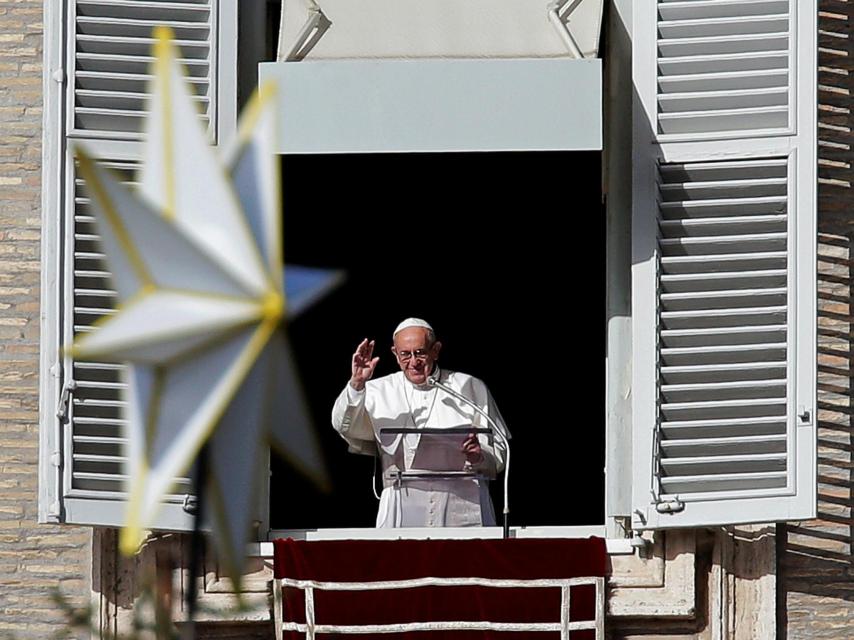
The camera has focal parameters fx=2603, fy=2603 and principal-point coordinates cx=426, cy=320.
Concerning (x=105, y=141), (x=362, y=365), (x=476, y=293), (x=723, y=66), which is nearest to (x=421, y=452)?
(x=362, y=365)

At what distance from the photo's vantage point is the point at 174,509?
7898 mm

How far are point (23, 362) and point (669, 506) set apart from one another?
2134mm

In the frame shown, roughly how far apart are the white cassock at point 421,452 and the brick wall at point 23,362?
1.00 metres


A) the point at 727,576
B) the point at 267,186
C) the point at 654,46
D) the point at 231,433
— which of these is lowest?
the point at 727,576

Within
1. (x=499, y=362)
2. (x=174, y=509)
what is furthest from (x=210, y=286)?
(x=499, y=362)

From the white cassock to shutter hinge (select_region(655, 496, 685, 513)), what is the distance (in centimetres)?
73

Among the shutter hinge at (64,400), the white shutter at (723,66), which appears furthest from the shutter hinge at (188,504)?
the white shutter at (723,66)

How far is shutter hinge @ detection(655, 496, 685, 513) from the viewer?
7.91m

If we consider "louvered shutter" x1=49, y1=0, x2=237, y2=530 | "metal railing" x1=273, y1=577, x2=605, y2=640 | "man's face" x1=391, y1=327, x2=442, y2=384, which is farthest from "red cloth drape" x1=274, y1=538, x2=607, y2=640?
"man's face" x1=391, y1=327, x2=442, y2=384

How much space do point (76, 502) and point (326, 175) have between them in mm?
3854

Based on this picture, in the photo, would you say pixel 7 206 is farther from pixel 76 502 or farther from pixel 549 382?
pixel 549 382

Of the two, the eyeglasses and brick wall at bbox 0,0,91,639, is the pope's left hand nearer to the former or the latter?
the eyeglasses

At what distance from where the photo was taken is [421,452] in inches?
335

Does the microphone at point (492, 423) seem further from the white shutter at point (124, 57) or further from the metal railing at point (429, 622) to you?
the white shutter at point (124, 57)
